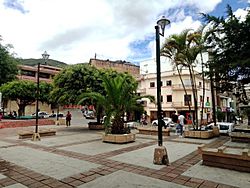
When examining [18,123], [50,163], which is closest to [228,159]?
[50,163]

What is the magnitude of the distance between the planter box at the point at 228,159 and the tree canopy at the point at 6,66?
31.3 meters

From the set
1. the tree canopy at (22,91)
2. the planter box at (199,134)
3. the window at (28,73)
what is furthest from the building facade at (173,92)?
the window at (28,73)

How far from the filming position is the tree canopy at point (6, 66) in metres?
30.9

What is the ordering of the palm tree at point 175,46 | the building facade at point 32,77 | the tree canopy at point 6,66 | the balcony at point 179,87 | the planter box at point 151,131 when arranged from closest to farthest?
the palm tree at point 175,46
the planter box at point 151,131
the tree canopy at point 6,66
the balcony at point 179,87
the building facade at point 32,77

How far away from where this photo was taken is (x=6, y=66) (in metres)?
31.4

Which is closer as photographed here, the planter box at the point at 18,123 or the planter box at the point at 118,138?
the planter box at the point at 118,138

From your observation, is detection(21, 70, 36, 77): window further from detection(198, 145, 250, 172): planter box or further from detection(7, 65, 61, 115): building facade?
detection(198, 145, 250, 172): planter box

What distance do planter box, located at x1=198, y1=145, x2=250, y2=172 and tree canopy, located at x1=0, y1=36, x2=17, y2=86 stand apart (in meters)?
31.3

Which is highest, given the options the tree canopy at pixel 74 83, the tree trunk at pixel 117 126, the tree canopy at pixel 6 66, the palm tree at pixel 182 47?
the tree canopy at pixel 6 66

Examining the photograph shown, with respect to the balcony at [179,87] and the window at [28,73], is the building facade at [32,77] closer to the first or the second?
the window at [28,73]

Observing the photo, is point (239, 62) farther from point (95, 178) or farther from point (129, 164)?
point (95, 178)

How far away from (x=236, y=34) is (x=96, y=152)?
6.51 meters

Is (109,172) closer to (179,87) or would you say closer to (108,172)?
(108,172)

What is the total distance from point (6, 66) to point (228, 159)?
3246cm
